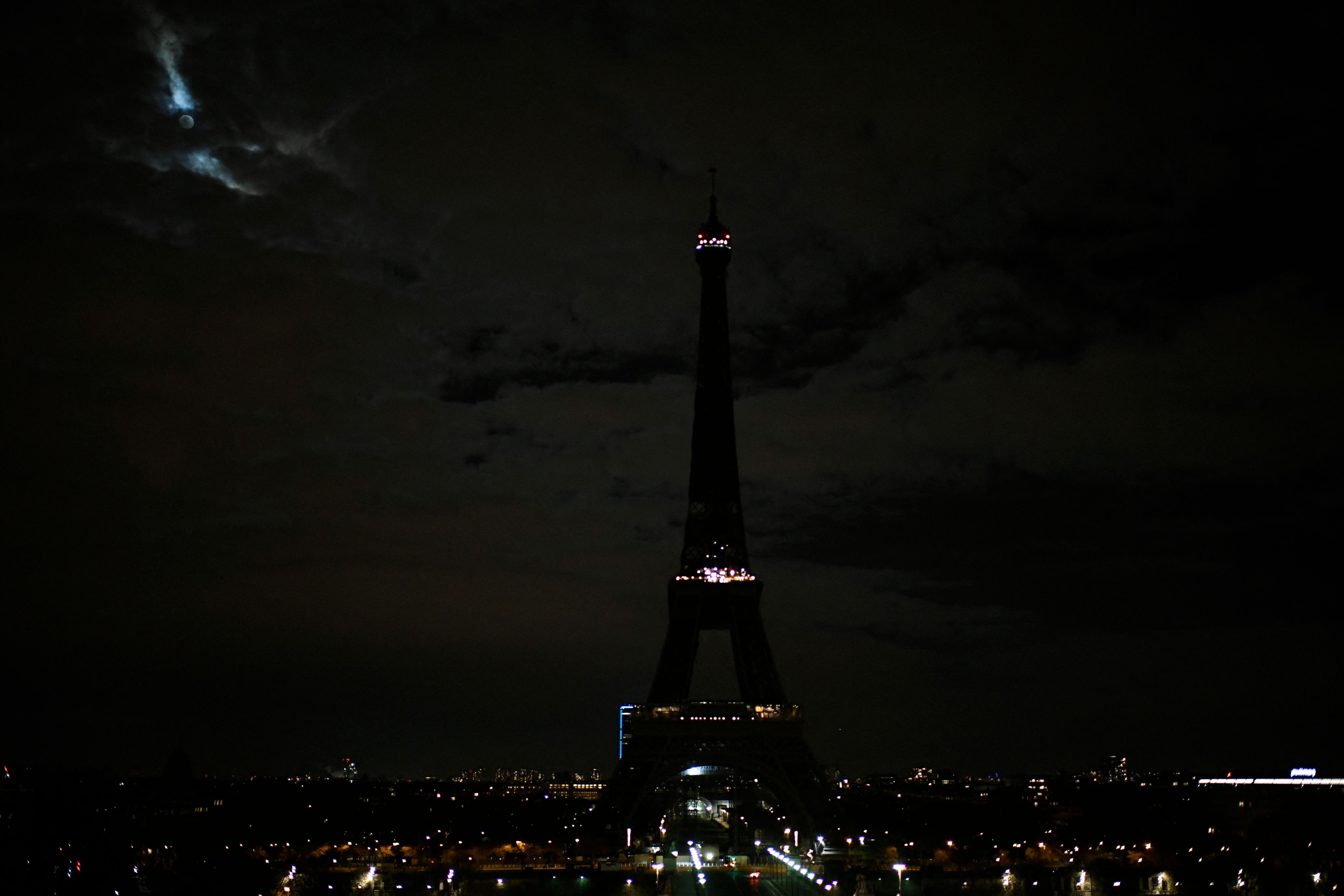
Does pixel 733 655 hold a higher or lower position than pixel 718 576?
lower

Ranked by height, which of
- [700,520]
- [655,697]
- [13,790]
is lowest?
[13,790]

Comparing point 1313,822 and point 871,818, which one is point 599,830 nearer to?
point 871,818

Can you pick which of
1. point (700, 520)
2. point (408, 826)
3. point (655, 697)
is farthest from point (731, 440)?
point (408, 826)

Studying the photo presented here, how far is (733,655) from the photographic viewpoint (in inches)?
3939

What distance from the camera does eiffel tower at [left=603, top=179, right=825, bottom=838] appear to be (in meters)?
92.6

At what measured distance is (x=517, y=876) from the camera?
6812 centimetres

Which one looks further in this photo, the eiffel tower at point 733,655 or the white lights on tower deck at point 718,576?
the white lights on tower deck at point 718,576

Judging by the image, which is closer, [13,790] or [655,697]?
[13,790]

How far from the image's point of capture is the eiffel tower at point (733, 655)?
92.6m

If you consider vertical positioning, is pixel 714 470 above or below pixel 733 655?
above

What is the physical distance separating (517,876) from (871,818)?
4975cm

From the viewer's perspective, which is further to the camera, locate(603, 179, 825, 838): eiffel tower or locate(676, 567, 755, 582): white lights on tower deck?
locate(676, 567, 755, 582): white lights on tower deck

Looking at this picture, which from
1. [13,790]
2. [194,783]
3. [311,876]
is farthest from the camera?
[194,783]

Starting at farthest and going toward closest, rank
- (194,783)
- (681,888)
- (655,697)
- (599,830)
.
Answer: (194,783) → (655,697) → (599,830) → (681,888)
